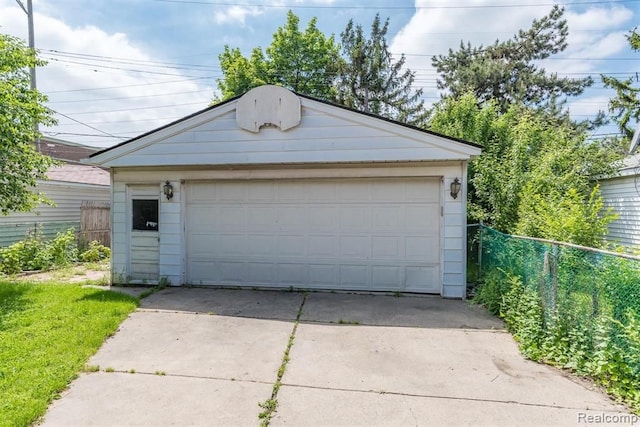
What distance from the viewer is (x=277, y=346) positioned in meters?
4.20

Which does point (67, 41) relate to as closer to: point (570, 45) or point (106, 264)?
point (106, 264)

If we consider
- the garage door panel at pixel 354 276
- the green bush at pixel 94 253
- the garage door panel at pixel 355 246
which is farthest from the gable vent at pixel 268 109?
the green bush at pixel 94 253

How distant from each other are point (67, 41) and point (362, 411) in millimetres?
20653

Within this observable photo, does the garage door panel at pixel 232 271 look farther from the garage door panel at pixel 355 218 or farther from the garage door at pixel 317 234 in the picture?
the garage door panel at pixel 355 218

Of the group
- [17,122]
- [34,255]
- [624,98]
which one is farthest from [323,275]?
[624,98]

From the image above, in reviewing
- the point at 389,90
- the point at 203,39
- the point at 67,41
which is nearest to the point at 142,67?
the point at 67,41

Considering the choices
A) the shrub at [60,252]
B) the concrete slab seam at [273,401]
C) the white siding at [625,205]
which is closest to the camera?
the concrete slab seam at [273,401]

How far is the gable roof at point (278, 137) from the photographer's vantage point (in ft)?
19.9

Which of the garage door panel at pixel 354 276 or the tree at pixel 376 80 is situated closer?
the garage door panel at pixel 354 276

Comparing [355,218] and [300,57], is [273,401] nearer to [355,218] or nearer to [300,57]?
[355,218]

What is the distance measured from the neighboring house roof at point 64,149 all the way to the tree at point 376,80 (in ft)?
53.1

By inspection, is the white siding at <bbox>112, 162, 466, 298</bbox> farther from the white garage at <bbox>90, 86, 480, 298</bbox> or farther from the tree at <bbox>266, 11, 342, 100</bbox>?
the tree at <bbox>266, 11, 342, 100</bbox>

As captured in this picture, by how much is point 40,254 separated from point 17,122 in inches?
162

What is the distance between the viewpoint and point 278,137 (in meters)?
6.47
